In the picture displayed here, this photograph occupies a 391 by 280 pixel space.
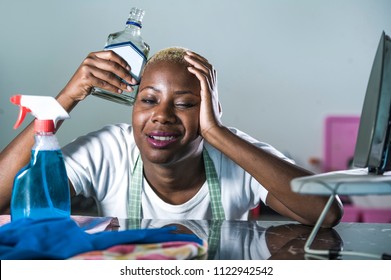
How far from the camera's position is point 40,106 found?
2.79 ft

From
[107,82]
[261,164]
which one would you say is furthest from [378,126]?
[107,82]

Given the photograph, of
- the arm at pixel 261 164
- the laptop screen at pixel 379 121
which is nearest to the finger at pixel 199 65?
the arm at pixel 261 164

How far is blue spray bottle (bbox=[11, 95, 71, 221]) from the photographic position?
0.86 metres

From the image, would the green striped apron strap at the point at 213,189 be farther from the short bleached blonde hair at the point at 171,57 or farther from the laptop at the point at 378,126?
the laptop at the point at 378,126

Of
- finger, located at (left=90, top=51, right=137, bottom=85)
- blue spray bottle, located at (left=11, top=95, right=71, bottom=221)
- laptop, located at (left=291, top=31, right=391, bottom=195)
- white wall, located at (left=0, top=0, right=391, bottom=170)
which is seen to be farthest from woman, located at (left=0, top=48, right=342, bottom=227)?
white wall, located at (left=0, top=0, right=391, bottom=170)

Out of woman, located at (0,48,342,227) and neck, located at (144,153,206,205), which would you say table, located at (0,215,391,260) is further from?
neck, located at (144,153,206,205)

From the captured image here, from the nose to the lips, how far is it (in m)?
0.03

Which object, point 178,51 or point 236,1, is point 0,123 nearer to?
point 236,1

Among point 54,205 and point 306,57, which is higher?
point 306,57

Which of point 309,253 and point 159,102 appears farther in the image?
point 159,102

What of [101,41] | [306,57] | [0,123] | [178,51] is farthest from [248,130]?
[178,51]

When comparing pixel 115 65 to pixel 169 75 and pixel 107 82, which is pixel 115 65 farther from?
pixel 169 75

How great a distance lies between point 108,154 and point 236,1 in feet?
6.97

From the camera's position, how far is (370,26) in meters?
3.39
